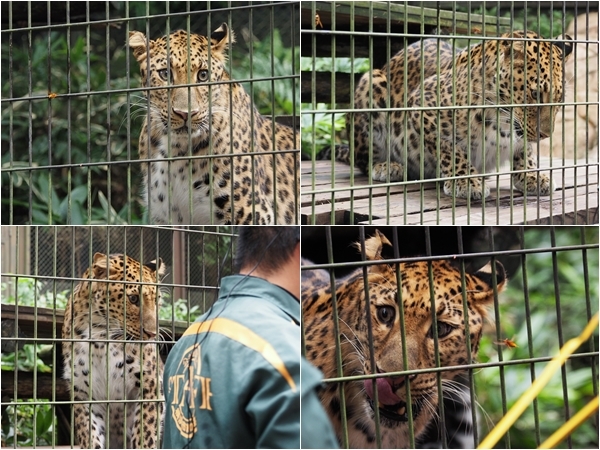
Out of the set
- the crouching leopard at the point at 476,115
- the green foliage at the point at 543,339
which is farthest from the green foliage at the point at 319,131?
the green foliage at the point at 543,339

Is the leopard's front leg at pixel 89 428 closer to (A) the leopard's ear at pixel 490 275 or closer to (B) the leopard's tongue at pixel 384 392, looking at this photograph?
(B) the leopard's tongue at pixel 384 392

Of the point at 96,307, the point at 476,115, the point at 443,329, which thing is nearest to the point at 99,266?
the point at 96,307

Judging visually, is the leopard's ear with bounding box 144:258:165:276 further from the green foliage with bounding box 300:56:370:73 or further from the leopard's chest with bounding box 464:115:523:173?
the green foliage with bounding box 300:56:370:73

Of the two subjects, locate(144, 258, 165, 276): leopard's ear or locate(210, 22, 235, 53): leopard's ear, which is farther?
locate(210, 22, 235, 53): leopard's ear

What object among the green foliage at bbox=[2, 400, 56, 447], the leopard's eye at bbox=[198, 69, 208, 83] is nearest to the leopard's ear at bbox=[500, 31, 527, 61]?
the leopard's eye at bbox=[198, 69, 208, 83]

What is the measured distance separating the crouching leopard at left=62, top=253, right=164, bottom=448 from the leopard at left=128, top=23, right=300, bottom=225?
1.24 feet

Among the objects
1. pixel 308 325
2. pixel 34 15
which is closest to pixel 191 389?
pixel 308 325

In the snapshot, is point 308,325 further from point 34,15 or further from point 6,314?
point 34,15

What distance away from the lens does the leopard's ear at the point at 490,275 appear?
9.68 ft

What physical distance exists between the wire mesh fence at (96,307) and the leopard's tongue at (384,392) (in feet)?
2.43

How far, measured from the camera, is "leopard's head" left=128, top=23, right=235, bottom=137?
3.42 m

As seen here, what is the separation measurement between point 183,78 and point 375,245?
4.20 feet

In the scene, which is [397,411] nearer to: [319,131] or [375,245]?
[375,245]

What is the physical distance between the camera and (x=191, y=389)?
229cm
